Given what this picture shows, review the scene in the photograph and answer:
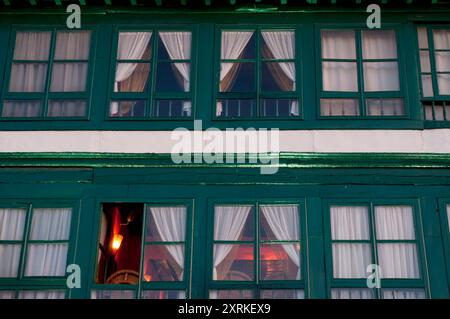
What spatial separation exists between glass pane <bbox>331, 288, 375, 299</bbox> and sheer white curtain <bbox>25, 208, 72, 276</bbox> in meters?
3.57

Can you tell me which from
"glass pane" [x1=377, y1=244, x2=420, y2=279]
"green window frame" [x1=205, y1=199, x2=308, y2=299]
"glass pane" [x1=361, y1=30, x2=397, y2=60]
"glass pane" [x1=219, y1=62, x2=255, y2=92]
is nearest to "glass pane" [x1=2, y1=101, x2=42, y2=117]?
"glass pane" [x1=219, y1=62, x2=255, y2=92]

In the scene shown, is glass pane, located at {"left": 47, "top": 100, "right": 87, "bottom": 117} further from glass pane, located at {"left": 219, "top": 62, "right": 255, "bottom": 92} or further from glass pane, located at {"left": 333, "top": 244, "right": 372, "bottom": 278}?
glass pane, located at {"left": 333, "top": 244, "right": 372, "bottom": 278}

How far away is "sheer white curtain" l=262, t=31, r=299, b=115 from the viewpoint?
1215 cm

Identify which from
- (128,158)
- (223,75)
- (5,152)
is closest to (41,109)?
(5,152)

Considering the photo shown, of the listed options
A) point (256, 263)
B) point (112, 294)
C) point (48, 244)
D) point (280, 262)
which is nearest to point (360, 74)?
point (280, 262)

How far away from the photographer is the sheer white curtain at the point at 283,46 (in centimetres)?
1215

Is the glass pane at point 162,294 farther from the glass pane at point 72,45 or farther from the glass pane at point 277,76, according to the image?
the glass pane at point 72,45

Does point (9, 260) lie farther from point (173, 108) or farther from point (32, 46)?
point (32, 46)

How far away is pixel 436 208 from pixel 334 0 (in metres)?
3.47

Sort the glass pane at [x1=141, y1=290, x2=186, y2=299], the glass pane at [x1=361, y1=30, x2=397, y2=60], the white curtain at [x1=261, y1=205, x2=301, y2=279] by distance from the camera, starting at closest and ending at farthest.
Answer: the glass pane at [x1=141, y1=290, x2=186, y2=299] < the white curtain at [x1=261, y1=205, x2=301, y2=279] < the glass pane at [x1=361, y1=30, x2=397, y2=60]

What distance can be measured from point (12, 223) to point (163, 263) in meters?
2.15

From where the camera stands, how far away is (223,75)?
12148 mm

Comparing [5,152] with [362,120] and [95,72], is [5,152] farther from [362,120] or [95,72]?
[362,120]
